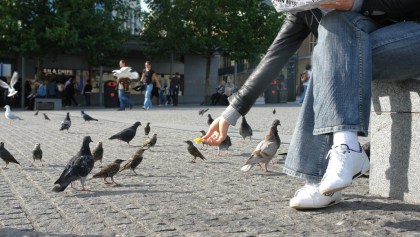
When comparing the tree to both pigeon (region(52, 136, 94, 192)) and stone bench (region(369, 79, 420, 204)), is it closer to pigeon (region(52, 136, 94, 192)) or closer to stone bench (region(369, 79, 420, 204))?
pigeon (region(52, 136, 94, 192))

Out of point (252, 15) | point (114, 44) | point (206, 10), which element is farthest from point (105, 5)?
point (252, 15)

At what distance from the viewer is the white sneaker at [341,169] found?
2.88 meters

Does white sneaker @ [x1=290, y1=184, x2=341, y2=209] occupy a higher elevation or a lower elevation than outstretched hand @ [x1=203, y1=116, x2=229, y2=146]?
lower

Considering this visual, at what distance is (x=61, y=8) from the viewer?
33.8 metres

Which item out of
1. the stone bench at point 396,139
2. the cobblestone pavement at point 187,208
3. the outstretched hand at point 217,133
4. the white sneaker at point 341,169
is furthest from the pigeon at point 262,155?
the white sneaker at point 341,169

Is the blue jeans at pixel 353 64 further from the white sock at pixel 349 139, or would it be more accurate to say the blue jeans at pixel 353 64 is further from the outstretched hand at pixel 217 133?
the outstretched hand at pixel 217 133

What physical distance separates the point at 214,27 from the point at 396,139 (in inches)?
1526

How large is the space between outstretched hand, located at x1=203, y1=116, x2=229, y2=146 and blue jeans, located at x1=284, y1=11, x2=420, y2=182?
2.28ft

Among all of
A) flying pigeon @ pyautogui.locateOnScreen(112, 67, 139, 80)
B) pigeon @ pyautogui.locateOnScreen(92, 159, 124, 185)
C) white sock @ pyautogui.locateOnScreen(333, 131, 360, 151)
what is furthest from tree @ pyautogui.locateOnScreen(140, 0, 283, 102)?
white sock @ pyautogui.locateOnScreen(333, 131, 360, 151)

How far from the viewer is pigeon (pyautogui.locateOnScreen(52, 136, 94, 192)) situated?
458 centimetres

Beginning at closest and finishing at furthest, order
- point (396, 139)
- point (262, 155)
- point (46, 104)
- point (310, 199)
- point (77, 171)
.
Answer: point (310, 199) < point (396, 139) < point (77, 171) < point (262, 155) < point (46, 104)

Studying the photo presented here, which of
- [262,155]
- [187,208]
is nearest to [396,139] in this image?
[187,208]

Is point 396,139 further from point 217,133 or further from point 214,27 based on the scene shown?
point 214,27

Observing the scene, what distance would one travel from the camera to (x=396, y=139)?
3.68 meters
